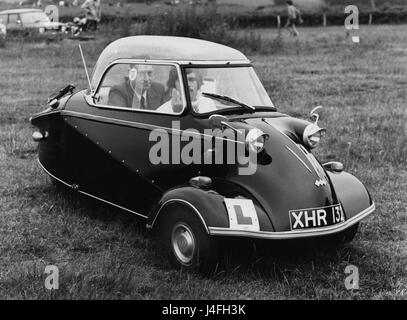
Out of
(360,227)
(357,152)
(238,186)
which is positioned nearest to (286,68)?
(357,152)

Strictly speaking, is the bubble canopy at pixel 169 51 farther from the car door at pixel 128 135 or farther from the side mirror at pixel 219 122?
the side mirror at pixel 219 122

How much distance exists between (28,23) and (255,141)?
25633 mm

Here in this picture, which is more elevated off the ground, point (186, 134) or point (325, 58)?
point (186, 134)

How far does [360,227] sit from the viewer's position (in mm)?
6152

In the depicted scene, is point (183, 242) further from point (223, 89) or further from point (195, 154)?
point (223, 89)

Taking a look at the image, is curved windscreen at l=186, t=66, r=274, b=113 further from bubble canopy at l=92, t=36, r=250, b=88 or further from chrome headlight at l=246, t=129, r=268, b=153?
chrome headlight at l=246, t=129, r=268, b=153

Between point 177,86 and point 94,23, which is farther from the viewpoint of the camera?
point 94,23

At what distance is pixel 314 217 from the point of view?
4.77 meters

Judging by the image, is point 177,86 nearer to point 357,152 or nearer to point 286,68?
point 357,152

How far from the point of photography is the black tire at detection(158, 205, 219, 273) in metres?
4.68

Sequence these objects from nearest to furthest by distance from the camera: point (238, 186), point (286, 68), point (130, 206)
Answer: point (238, 186) → point (130, 206) → point (286, 68)

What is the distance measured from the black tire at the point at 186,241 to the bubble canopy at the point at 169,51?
1503mm

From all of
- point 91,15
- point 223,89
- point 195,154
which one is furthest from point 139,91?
point 91,15

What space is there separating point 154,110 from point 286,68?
12.1m
